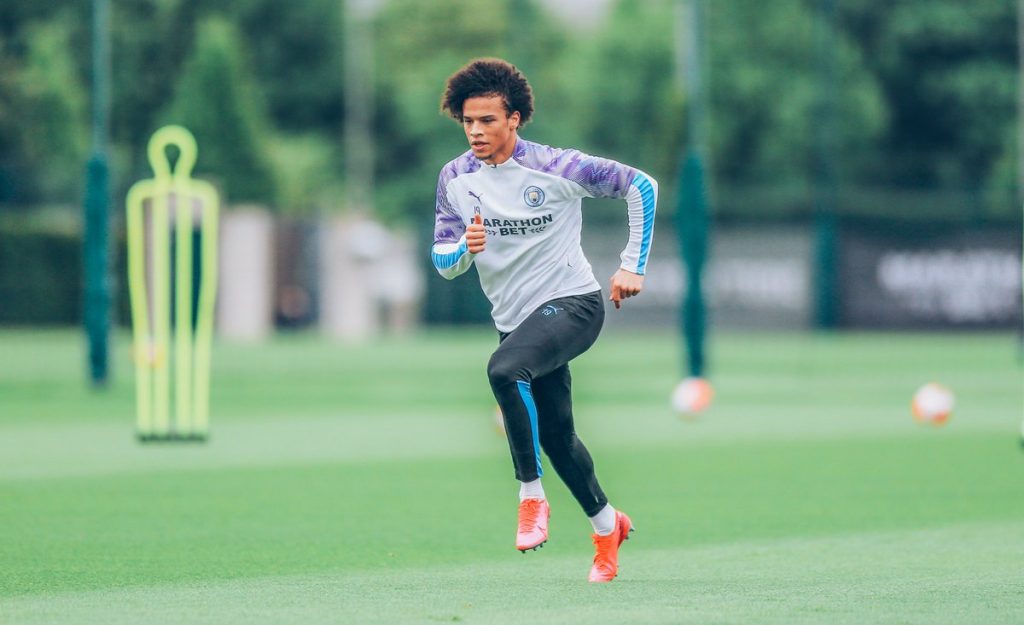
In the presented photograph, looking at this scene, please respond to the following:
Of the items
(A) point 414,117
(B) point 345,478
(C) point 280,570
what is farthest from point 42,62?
(A) point 414,117

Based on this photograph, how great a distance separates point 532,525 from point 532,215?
133 cm

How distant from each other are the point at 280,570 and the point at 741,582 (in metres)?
2.06

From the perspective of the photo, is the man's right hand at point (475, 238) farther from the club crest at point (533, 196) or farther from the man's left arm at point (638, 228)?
the man's left arm at point (638, 228)

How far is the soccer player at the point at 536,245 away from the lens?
8.02 m

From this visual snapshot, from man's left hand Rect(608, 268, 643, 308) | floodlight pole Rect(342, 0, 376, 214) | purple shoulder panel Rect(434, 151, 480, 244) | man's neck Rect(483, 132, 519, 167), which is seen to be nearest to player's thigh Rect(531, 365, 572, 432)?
man's left hand Rect(608, 268, 643, 308)

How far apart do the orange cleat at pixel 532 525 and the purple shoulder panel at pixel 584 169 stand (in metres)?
1.36

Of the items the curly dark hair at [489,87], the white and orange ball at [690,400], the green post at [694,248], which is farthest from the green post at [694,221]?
the curly dark hair at [489,87]

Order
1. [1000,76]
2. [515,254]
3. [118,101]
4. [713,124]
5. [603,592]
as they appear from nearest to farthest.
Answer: [603,592] → [515,254] → [118,101] → [1000,76] → [713,124]

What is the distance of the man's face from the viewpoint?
807cm

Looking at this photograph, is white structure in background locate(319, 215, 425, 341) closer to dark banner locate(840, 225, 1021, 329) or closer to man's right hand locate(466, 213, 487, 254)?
dark banner locate(840, 225, 1021, 329)

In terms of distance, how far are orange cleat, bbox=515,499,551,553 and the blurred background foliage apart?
21890 mm

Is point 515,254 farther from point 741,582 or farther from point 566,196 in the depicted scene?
point 741,582

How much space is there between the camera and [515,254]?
26.8 feet

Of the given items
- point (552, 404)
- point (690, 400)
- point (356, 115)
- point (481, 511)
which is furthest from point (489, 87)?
point (356, 115)
